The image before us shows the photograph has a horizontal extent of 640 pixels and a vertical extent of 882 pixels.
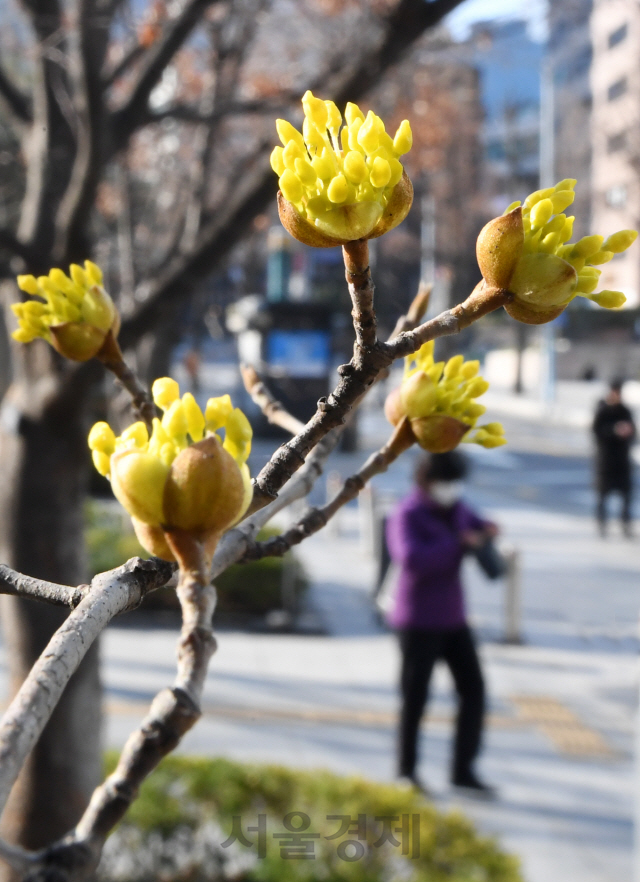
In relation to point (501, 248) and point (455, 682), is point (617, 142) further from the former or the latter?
point (501, 248)

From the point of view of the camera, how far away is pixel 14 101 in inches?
165

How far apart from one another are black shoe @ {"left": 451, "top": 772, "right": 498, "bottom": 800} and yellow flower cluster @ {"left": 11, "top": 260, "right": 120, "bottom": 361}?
5.12m

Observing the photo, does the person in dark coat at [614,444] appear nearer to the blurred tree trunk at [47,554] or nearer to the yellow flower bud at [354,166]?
the blurred tree trunk at [47,554]

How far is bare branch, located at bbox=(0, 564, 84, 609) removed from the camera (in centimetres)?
75

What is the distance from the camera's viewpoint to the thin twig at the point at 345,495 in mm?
1039

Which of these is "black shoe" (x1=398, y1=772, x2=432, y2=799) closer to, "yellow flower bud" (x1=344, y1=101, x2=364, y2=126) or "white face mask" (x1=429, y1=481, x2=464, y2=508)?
"white face mask" (x1=429, y1=481, x2=464, y2=508)

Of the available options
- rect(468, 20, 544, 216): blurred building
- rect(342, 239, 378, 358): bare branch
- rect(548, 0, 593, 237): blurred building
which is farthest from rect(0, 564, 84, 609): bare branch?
rect(548, 0, 593, 237): blurred building

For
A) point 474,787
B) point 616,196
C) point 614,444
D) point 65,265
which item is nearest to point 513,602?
point 474,787

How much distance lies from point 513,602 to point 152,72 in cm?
591

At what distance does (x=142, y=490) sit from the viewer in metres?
→ 0.67

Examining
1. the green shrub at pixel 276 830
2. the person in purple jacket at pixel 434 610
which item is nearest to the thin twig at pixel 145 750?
the green shrub at pixel 276 830

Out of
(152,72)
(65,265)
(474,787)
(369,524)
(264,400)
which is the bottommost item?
(474,787)

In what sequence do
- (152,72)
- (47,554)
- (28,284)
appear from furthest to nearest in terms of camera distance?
(152,72)
(47,554)
(28,284)

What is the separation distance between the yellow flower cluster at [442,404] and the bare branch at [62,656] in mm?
362
